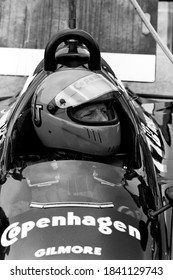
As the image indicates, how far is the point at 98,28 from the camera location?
Result: 18.2 feet

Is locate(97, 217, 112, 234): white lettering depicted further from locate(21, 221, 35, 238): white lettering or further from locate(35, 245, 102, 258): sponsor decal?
locate(21, 221, 35, 238): white lettering

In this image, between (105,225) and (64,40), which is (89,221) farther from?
(64,40)

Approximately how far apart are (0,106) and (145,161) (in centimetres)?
155

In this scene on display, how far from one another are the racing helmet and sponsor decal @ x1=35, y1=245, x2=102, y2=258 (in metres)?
0.71

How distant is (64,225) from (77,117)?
72cm

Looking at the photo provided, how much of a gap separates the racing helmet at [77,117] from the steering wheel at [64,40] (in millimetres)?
203

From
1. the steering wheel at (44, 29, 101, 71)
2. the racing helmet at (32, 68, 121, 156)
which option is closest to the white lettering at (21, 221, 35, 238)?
the racing helmet at (32, 68, 121, 156)

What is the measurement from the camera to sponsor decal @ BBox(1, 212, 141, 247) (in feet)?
8.90

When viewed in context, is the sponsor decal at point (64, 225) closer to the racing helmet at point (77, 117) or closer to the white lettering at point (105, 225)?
the white lettering at point (105, 225)

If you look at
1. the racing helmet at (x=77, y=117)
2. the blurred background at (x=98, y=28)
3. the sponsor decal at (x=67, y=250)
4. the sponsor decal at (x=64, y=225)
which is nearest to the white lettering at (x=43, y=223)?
the sponsor decal at (x=64, y=225)

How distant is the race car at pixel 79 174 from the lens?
269 centimetres

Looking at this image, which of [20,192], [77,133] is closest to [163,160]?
[77,133]

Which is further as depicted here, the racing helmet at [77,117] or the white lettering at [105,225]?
the racing helmet at [77,117]
